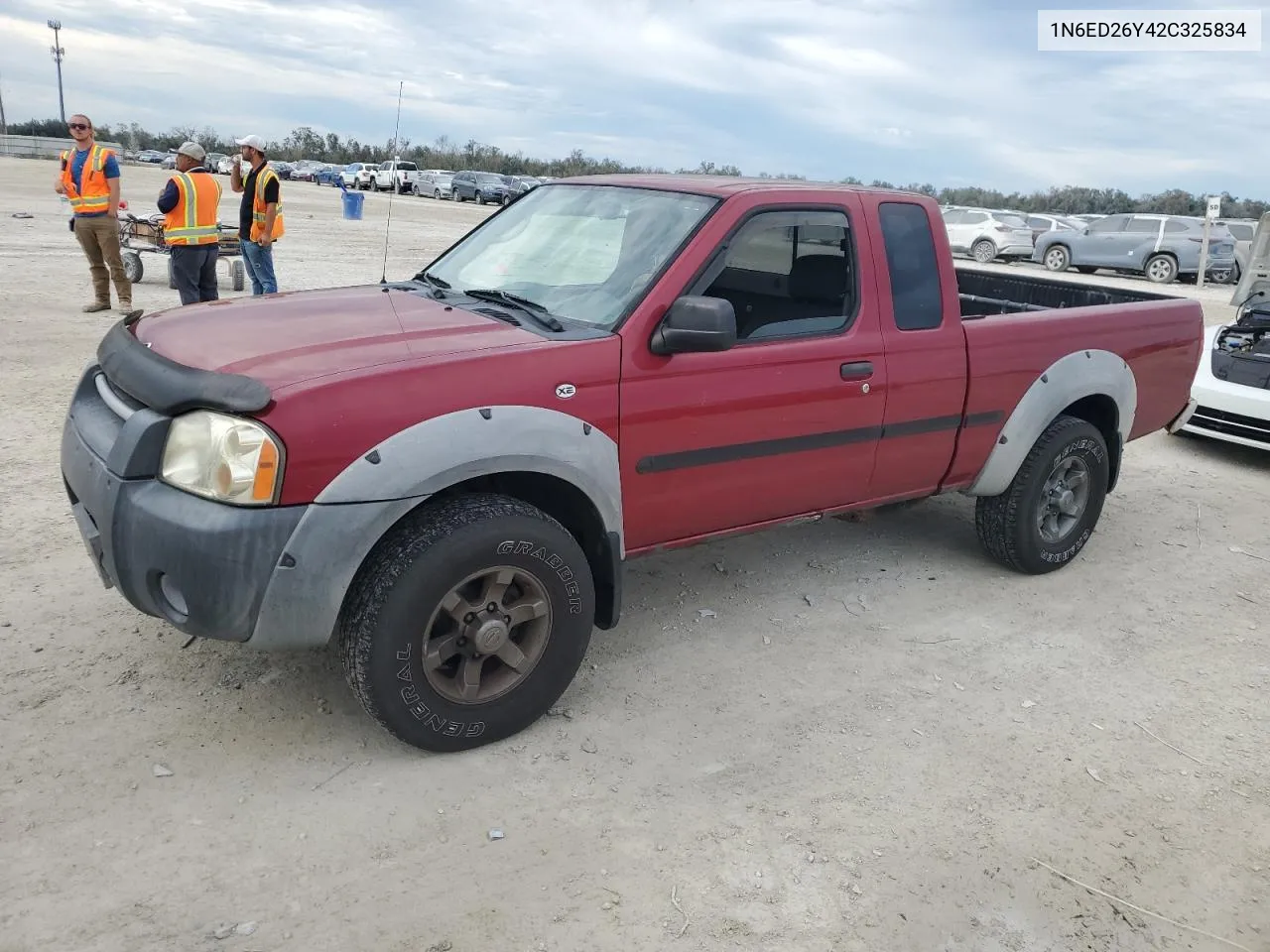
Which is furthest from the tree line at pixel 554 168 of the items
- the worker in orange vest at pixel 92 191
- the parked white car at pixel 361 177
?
the worker in orange vest at pixel 92 191

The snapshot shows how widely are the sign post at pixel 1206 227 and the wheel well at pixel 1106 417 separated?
19692mm

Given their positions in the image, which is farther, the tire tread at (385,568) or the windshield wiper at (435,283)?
the windshield wiper at (435,283)

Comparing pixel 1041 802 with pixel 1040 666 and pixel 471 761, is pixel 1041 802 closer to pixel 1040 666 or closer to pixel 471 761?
pixel 1040 666

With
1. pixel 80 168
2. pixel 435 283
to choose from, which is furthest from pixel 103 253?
pixel 435 283

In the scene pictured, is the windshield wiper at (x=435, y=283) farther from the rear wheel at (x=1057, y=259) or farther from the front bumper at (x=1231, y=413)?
the rear wheel at (x=1057, y=259)

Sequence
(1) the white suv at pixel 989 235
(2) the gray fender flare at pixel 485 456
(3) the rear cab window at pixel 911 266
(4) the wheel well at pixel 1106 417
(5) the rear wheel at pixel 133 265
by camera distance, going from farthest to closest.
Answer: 1. (1) the white suv at pixel 989 235
2. (5) the rear wheel at pixel 133 265
3. (4) the wheel well at pixel 1106 417
4. (3) the rear cab window at pixel 911 266
5. (2) the gray fender flare at pixel 485 456

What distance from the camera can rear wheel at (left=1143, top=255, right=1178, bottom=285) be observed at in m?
23.9

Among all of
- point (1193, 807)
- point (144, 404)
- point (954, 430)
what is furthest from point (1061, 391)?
point (144, 404)

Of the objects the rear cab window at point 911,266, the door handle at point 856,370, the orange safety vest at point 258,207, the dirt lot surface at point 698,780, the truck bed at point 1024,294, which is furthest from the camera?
the orange safety vest at point 258,207

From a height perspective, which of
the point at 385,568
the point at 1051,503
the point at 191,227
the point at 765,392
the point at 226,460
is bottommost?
the point at 1051,503

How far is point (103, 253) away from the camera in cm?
1038

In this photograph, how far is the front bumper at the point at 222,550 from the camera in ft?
9.20

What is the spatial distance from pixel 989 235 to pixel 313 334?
2653cm

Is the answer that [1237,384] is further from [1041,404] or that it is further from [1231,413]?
[1041,404]
